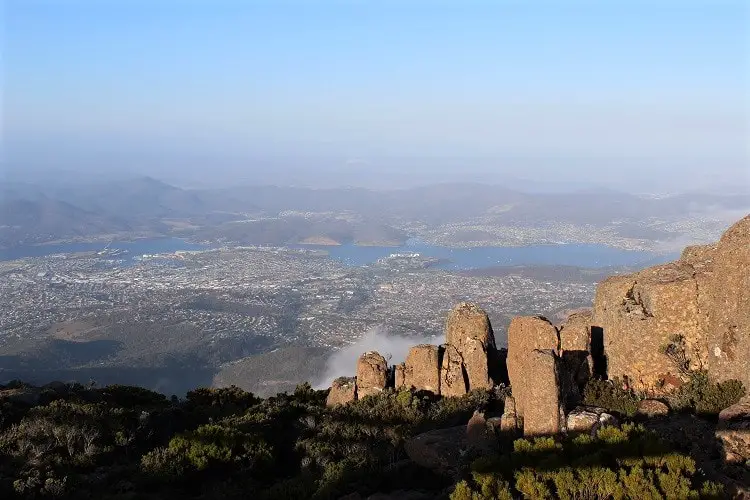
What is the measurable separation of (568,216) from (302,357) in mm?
147355

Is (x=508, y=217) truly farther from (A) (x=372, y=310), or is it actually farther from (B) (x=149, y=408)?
(B) (x=149, y=408)

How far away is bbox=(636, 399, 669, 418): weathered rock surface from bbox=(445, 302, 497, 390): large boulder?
5391 millimetres

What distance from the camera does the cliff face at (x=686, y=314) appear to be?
13570mm

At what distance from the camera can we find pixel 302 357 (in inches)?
2432

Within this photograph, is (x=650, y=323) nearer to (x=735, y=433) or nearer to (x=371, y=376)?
(x=735, y=433)

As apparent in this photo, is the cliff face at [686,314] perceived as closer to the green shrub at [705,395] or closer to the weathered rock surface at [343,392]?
the green shrub at [705,395]

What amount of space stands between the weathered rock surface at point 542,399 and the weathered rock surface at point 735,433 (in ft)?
8.51

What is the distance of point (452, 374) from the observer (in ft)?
62.4

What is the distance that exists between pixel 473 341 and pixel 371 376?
10.9ft

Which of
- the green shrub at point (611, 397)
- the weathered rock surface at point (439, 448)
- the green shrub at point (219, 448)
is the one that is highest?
the green shrub at point (611, 397)

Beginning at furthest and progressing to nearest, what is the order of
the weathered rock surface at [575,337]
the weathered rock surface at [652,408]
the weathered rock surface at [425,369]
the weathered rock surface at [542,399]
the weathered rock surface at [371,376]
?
the weathered rock surface at [371,376] < the weathered rock surface at [425,369] < the weathered rock surface at [575,337] < the weathered rock surface at [652,408] < the weathered rock surface at [542,399]

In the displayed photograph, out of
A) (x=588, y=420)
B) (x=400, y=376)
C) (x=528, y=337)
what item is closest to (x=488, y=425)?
(x=588, y=420)

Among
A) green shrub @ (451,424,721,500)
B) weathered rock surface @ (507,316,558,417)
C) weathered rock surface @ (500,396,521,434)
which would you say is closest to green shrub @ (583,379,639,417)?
weathered rock surface @ (507,316,558,417)

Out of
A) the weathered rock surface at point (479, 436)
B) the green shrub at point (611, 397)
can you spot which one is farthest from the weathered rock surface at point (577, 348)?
the weathered rock surface at point (479, 436)
